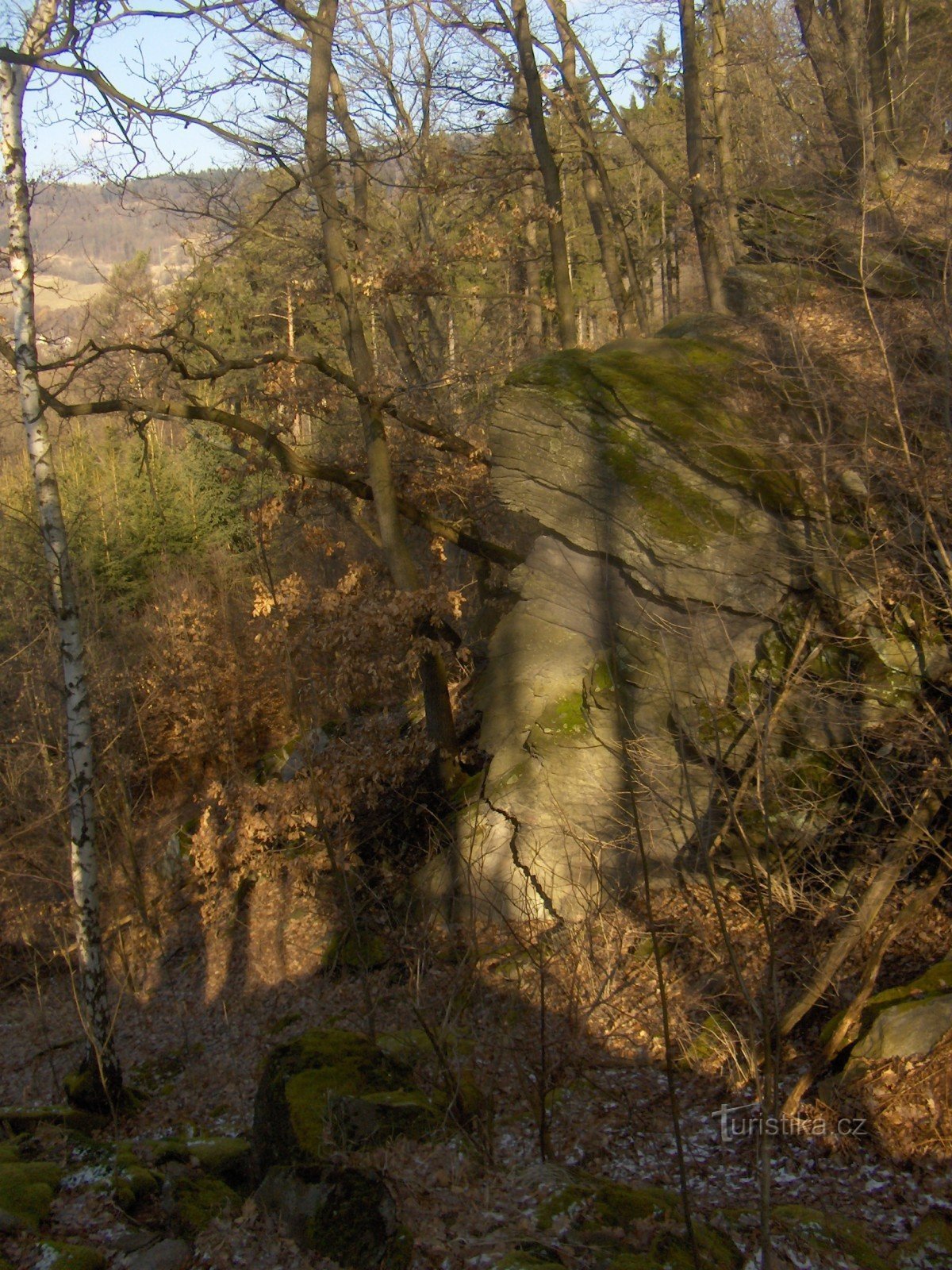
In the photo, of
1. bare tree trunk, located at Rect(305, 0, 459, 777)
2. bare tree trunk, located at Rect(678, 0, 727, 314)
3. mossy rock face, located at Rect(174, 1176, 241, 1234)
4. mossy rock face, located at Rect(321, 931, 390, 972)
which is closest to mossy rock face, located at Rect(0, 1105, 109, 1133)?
mossy rock face, located at Rect(174, 1176, 241, 1234)

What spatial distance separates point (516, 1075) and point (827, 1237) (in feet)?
9.85

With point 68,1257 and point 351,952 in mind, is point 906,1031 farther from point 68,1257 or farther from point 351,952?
point 351,952

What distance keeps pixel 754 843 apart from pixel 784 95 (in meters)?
13.6

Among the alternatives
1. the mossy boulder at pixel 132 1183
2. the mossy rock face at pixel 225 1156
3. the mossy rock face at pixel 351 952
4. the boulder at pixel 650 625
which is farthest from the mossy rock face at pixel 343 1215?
the mossy rock face at pixel 351 952

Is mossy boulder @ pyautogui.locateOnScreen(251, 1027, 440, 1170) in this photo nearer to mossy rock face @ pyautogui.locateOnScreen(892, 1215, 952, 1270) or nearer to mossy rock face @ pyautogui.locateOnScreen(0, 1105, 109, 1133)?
mossy rock face @ pyautogui.locateOnScreen(0, 1105, 109, 1133)

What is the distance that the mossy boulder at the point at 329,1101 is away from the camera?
573 centimetres

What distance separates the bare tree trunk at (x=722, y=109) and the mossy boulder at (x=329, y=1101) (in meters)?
12.4

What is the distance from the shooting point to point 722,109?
1595cm

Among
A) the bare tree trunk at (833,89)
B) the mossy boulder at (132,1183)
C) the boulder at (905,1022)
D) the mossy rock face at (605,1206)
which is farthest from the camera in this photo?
the bare tree trunk at (833,89)

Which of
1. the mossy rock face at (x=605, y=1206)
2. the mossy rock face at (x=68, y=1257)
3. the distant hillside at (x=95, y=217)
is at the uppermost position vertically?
the distant hillside at (x=95, y=217)

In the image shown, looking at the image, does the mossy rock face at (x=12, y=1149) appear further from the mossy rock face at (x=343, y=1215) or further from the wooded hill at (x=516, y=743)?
the mossy rock face at (x=343, y=1215)

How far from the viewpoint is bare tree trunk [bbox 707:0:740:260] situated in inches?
571

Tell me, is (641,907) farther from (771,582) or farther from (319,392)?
(319,392)

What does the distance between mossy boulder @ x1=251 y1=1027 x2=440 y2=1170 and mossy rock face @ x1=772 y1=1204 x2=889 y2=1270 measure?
2233 mm
